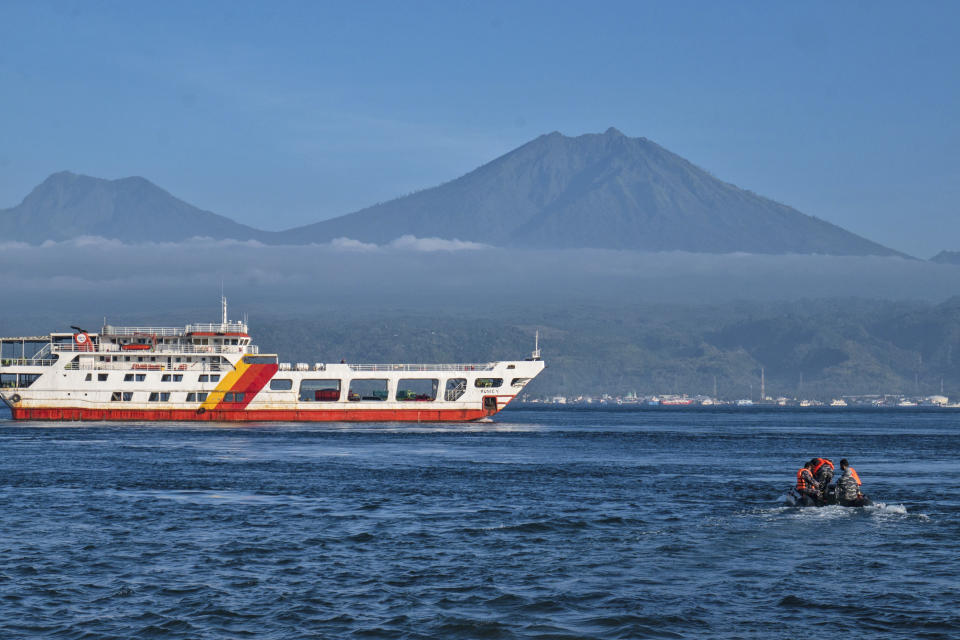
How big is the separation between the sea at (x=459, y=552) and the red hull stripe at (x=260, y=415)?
40737mm

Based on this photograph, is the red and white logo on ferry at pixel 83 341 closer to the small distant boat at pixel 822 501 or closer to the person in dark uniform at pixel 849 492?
the small distant boat at pixel 822 501

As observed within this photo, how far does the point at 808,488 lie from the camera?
141 feet

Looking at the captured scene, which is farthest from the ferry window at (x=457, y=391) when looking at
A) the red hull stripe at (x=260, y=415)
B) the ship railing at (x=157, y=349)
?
the ship railing at (x=157, y=349)

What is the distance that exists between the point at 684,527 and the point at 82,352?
76.3 m

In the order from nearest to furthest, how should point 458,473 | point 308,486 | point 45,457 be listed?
point 308,486 < point 458,473 < point 45,457

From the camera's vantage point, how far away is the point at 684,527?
37656 mm

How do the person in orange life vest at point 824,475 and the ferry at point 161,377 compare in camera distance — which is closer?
the person in orange life vest at point 824,475

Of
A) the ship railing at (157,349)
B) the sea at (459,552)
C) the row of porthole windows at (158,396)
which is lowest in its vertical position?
the sea at (459,552)

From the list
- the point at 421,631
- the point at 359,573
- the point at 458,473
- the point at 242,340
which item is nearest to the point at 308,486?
the point at 458,473

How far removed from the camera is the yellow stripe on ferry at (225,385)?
103 meters

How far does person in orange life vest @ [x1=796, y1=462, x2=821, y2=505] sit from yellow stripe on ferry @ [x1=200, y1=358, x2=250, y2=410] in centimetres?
6919

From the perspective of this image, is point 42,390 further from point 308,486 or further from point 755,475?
point 755,475

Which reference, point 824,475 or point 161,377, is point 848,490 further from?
point 161,377

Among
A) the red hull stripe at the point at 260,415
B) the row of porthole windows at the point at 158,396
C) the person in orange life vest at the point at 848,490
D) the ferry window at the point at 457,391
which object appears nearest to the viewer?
the person in orange life vest at the point at 848,490
